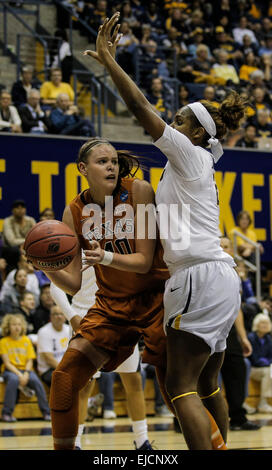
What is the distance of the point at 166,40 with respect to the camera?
17.0m

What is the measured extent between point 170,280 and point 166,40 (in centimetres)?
1349

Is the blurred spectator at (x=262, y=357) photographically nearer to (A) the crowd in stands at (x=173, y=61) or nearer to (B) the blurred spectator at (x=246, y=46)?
(A) the crowd in stands at (x=173, y=61)

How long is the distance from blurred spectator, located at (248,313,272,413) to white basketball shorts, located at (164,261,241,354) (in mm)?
6453

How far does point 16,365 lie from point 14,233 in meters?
2.09

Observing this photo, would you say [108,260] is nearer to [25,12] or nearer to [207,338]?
[207,338]

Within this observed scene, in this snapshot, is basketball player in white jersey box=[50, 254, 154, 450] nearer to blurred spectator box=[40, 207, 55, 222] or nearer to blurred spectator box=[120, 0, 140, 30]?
blurred spectator box=[40, 207, 55, 222]

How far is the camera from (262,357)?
1066 centimetres

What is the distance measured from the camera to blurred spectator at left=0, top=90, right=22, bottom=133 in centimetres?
1175

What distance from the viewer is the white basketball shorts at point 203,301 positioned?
4.13 m

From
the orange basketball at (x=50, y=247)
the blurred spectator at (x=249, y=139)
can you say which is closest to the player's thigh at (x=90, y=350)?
the orange basketball at (x=50, y=247)

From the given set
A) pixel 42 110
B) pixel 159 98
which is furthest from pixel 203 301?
pixel 159 98

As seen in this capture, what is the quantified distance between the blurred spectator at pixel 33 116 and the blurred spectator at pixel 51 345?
11.2 feet

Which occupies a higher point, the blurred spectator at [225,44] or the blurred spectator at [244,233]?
the blurred spectator at [225,44]
